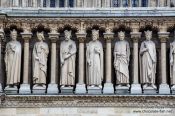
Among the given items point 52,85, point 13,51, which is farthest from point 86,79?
point 13,51

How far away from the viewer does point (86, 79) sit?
44.7 ft

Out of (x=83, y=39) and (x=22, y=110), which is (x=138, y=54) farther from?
(x=22, y=110)

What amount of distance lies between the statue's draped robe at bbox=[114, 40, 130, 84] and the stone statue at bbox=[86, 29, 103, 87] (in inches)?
12.2

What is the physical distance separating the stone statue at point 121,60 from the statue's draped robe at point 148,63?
29 centimetres

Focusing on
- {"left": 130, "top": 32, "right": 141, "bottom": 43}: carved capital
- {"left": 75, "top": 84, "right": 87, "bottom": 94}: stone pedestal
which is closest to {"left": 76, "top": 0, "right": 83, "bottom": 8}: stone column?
{"left": 130, "top": 32, "right": 141, "bottom": 43}: carved capital

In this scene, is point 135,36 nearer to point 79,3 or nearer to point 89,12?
point 89,12

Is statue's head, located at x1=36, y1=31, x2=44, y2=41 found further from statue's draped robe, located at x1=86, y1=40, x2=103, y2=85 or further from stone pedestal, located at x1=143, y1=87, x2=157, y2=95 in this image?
stone pedestal, located at x1=143, y1=87, x2=157, y2=95

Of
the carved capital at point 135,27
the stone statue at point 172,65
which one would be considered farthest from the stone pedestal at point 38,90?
the stone statue at point 172,65

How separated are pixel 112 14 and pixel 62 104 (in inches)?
79.5

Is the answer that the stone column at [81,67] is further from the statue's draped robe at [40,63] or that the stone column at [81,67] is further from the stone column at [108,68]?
the statue's draped robe at [40,63]

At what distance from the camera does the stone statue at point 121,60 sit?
13516mm

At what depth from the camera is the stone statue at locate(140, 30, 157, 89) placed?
44.3ft

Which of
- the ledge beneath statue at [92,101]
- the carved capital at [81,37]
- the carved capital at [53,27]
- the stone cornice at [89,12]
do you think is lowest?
the ledge beneath statue at [92,101]

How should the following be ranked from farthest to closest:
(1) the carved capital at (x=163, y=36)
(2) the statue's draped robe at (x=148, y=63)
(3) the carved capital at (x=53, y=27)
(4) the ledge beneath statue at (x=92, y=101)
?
1. (3) the carved capital at (x=53, y=27)
2. (1) the carved capital at (x=163, y=36)
3. (2) the statue's draped robe at (x=148, y=63)
4. (4) the ledge beneath statue at (x=92, y=101)
